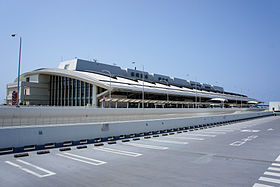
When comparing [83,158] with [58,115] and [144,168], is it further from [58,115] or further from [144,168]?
[58,115]

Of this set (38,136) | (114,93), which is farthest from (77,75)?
(38,136)

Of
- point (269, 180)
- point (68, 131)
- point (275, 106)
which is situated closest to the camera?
point (269, 180)

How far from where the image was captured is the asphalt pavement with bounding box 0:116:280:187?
743 centimetres

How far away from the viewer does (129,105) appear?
59.1m

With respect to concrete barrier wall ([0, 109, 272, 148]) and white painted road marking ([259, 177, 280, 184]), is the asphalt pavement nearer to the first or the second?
white painted road marking ([259, 177, 280, 184])

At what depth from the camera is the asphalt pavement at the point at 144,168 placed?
293 inches

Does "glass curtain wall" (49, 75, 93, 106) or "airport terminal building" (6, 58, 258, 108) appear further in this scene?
"glass curtain wall" (49, 75, 93, 106)

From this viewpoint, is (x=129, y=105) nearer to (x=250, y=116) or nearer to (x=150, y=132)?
(x=250, y=116)

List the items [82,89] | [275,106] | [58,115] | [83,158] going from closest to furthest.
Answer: [83,158] < [58,115] < [82,89] < [275,106]

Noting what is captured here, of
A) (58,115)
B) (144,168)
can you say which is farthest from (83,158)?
(58,115)

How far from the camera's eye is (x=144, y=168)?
916 centimetres

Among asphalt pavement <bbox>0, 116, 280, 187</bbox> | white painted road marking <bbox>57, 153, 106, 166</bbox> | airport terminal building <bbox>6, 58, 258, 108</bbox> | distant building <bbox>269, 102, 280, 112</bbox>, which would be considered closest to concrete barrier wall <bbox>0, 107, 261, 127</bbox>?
asphalt pavement <bbox>0, 116, 280, 187</bbox>

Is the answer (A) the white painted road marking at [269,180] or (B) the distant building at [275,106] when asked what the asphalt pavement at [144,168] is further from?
(B) the distant building at [275,106]

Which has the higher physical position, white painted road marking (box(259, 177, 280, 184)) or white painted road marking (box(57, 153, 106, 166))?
white painted road marking (box(259, 177, 280, 184))
